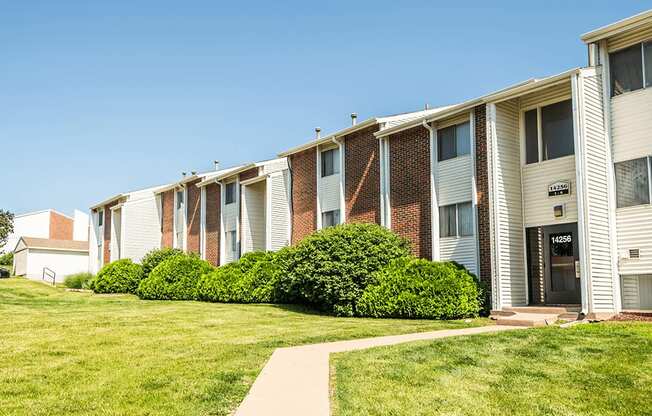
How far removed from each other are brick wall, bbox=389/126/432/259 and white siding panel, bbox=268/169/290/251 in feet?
24.2

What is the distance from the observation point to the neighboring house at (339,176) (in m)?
20.8

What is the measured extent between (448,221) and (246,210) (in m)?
12.9

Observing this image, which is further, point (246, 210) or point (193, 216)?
point (193, 216)

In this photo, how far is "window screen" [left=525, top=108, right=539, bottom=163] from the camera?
53.6 feet

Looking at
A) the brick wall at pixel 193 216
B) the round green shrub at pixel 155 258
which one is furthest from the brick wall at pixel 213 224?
the round green shrub at pixel 155 258

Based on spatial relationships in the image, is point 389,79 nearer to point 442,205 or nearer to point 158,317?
point 442,205

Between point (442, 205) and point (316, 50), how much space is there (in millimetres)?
5974

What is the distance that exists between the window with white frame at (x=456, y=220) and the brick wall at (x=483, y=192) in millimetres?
521

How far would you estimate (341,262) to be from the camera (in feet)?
54.8

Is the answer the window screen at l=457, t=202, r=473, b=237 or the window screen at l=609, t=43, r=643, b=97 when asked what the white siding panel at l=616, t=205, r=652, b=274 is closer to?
the window screen at l=609, t=43, r=643, b=97

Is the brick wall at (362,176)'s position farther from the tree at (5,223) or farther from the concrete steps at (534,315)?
the tree at (5,223)

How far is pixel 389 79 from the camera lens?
20.6 meters

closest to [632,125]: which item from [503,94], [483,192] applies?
[503,94]

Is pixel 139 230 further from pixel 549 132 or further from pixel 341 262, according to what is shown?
pixel 549 132
